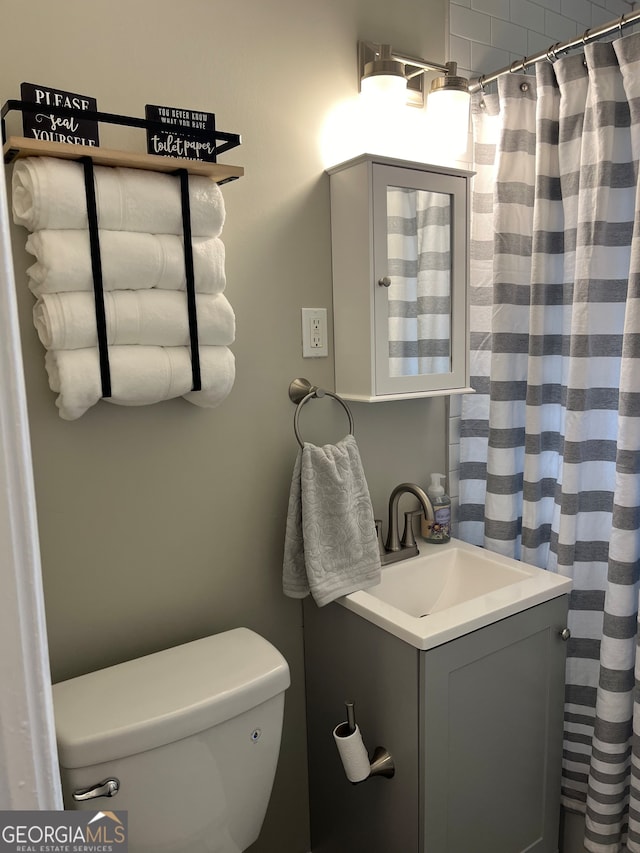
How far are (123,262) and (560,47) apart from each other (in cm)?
115

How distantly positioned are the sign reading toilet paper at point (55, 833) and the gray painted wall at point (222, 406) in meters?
0.70

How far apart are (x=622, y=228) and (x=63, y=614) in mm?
1472

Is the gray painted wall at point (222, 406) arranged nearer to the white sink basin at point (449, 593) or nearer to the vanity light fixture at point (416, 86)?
the vanity light fixture at point (416, 86)

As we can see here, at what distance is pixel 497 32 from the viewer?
1791mm

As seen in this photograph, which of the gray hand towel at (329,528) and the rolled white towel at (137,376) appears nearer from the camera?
the rolled white towel at (137,376)

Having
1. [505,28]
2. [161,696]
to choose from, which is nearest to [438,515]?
[161,696]

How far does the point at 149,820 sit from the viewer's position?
1.12 meters

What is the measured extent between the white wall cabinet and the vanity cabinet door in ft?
1.94

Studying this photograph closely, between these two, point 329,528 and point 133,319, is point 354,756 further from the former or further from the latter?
point 133,319

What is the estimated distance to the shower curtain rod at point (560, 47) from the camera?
1.40 metres

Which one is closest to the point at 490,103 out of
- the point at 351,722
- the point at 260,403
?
the point at 260,403

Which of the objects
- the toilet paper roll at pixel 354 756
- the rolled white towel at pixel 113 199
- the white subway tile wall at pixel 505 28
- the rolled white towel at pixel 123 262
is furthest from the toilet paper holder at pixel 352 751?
the white subway tile wall at pixel 505 28

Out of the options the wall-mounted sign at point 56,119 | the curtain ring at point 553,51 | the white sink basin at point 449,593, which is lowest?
the white sink basin at point 449,593

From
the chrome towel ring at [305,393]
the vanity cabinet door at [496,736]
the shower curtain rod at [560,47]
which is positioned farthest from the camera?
the chrome towel ring at [305,393]
